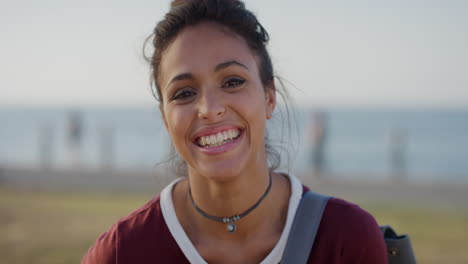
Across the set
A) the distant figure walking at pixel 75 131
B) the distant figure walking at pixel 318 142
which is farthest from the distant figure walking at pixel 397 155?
the distant figure walking at pixel 75 131

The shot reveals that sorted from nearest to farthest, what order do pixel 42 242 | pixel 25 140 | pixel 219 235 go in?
pixel 219 235 < pixel 42 242 < pixel 25 140

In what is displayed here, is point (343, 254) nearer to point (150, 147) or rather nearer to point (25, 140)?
point (150, 147)

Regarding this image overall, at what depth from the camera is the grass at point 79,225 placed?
584 centimetres

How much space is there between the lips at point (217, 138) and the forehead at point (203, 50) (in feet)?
1.02

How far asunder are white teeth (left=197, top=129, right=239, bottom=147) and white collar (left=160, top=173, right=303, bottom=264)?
456 mm

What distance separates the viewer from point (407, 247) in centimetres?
247

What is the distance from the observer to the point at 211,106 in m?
2.31

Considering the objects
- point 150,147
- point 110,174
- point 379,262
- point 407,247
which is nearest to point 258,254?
point 379,262

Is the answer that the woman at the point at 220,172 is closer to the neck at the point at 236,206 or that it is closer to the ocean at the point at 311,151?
the neck at the point at 236,206

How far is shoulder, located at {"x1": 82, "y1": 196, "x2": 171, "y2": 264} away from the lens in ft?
8.12

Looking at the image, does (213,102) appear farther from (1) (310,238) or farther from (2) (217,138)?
(1) (310,238)

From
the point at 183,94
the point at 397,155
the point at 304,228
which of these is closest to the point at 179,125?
the point at 183,94

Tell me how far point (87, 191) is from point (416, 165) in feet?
73.7

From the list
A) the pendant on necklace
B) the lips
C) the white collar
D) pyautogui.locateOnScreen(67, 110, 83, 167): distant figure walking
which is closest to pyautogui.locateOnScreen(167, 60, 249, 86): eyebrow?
the lips
